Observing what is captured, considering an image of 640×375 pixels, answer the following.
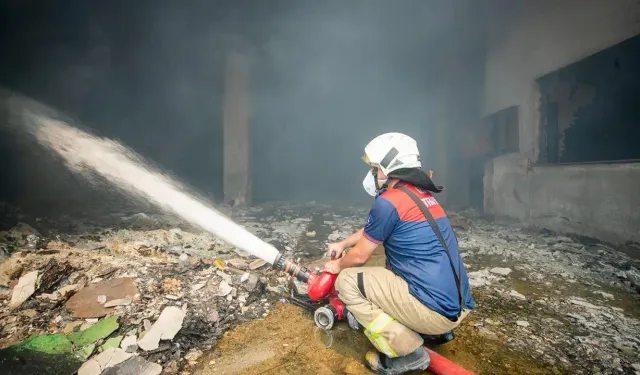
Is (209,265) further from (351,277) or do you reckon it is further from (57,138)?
(57,138)

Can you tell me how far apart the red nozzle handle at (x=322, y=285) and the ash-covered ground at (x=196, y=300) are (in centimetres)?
58

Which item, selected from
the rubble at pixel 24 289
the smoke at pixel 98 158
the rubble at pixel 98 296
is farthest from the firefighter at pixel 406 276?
the smoke at pixel 98 158

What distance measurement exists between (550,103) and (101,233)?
29.2 ft

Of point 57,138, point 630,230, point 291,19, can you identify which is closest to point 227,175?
point 57,138

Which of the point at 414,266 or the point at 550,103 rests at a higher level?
the point at 550,103

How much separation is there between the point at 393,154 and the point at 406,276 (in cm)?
87

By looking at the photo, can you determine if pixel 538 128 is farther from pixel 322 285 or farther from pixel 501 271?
pixel 322 285

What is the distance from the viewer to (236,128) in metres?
9.08

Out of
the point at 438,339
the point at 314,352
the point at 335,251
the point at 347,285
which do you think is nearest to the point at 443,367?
the point at 438,339

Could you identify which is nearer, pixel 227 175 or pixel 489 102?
pixel 489 102

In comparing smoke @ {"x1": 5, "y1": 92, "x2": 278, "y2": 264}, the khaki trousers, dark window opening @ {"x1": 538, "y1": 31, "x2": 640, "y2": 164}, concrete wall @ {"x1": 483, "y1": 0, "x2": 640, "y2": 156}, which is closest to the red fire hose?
the khaki trousers

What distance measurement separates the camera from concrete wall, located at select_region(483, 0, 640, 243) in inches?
184

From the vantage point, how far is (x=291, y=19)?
8695 millimetres

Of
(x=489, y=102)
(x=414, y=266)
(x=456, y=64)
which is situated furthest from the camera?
(x=456, y=64)
